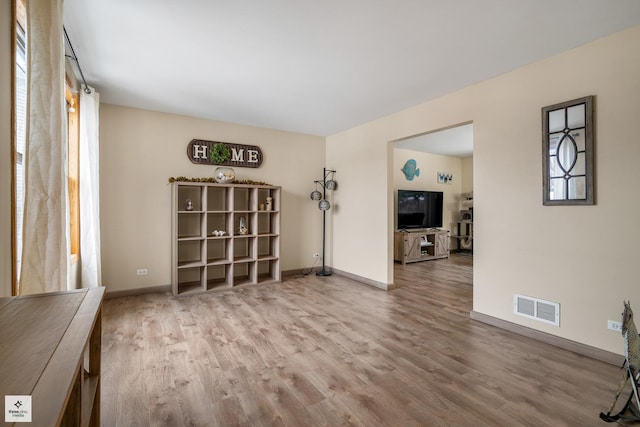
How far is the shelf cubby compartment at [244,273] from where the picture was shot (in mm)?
4676

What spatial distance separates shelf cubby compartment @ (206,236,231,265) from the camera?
4.58 meters

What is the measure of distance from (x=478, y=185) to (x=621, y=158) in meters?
1.14

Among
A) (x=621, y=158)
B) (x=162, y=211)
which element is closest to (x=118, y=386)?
(x=162, y=211)

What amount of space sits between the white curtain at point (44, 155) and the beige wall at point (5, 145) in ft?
0.28

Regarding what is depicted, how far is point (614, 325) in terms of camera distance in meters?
2.32

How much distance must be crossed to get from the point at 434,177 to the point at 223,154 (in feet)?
18.4

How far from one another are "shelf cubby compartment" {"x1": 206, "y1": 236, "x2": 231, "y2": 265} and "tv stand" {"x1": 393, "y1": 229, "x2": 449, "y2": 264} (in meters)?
3.82

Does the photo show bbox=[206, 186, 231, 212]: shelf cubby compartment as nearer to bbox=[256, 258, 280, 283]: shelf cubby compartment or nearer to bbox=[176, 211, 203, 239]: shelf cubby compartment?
bbox=[176, 211, 203, 239]: shelf cubby compartment

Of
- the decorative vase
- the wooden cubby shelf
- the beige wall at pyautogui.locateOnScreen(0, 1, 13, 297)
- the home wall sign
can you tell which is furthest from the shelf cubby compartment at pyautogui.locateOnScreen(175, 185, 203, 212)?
the beige wall at pyautogui.locateOnScreen(0, 1, 13, 297)

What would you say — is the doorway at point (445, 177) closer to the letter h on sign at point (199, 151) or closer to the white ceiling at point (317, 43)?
the white ceiling at point (317, 43)

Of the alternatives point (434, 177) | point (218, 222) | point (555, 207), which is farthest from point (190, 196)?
point (434, 177)

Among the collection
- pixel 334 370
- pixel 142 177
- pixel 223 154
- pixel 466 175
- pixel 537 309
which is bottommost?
pixel 334 370

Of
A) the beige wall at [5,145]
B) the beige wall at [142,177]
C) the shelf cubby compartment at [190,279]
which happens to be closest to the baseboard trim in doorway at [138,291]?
the beige wall at [142,177]

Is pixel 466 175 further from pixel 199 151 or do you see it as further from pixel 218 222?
pixel 199 151
